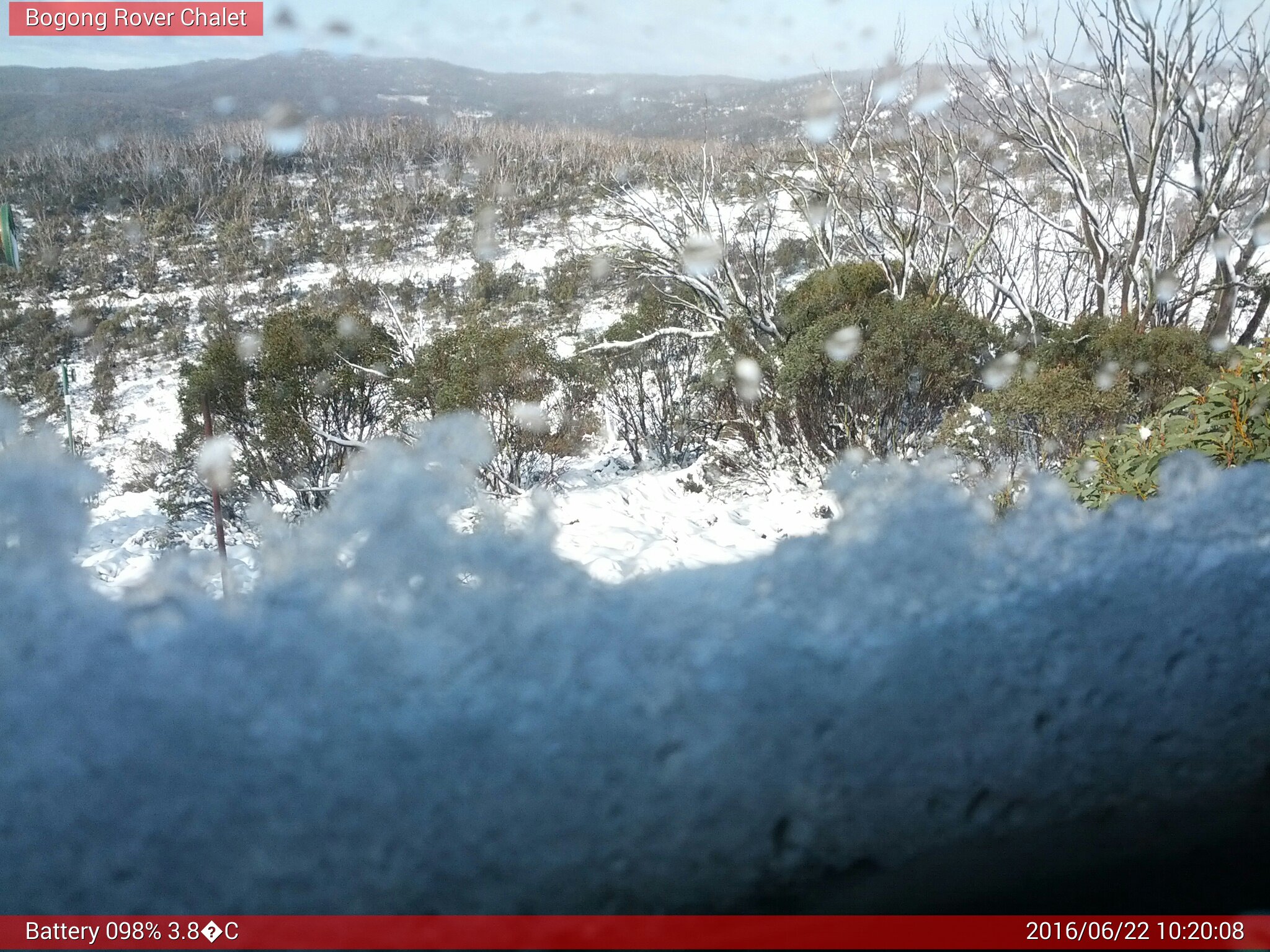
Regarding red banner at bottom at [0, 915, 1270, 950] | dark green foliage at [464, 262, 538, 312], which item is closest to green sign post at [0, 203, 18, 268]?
red banner at bottom at [0, 915, 1270, 950]

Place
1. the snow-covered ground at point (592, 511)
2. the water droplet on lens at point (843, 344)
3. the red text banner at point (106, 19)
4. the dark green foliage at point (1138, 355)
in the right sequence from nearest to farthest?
the snow-covered ground at point (592, 511) < the red text banner at point (106, 19) < the dark green foliage at point (1138, 355) < the water droplet on lens at point (843, 344)

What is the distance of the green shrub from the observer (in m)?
1.41

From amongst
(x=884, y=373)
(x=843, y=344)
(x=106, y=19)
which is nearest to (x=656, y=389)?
(x=843, y=344)

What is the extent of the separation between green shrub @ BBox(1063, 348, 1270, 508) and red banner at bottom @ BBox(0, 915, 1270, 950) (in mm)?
691

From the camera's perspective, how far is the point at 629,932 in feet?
1.91

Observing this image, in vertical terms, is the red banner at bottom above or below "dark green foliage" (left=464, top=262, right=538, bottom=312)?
below

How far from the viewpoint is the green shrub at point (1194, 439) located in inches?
55.3

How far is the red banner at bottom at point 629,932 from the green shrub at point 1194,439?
2.27 ft

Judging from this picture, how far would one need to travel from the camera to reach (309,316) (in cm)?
379

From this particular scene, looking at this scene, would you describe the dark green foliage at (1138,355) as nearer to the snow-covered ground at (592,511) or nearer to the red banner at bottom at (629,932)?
the snow-covered ground at (592,511)

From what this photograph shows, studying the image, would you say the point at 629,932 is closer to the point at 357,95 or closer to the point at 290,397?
the point at 290,397

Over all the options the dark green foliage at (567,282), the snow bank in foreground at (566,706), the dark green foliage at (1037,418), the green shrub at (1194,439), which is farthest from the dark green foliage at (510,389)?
the dark green foliage at (567,282)

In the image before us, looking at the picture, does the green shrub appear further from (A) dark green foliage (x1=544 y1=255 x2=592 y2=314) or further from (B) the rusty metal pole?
(A) dark green foliage (x1=544 y1=255 x2=592 y2=314)

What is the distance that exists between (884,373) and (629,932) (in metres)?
3.42
